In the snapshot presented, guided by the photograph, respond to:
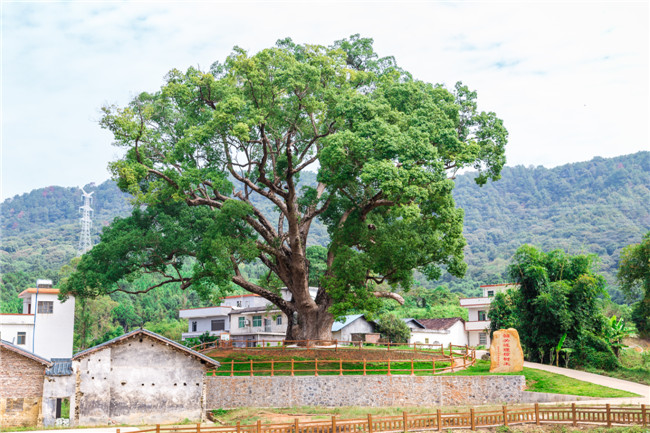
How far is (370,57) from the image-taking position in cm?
3778

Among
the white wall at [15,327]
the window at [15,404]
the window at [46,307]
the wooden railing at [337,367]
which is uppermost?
the window at [46,307]

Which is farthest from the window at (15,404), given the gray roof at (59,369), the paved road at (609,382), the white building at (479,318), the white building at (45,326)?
the white building at (479,318)

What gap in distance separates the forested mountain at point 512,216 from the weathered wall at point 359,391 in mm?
70360

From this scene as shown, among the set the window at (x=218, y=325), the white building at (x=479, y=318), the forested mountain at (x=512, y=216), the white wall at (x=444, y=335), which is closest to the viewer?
the white wall at (x=444, y=335)

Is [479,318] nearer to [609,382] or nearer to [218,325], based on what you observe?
[218,325]

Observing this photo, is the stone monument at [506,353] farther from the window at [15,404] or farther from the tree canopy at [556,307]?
the window at [15,404]

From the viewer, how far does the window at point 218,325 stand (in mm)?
61316

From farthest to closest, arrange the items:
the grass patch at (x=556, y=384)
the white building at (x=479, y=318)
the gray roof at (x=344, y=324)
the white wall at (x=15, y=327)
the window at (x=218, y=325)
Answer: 1. the window at (x=218, y=325)
2. the white building at (x=479, y=318)
3. the gray roof at (x=344, y=324)
4. the white wall at (x=15, y=327)
5. the grass patch at (x=556, y=384)

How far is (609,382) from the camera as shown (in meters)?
30.5

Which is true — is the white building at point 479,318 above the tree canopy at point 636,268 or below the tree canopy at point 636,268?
below

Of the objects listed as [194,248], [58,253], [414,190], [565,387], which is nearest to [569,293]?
[565,387]

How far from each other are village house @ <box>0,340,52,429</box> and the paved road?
22398 millimetres

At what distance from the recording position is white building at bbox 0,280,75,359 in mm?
46000

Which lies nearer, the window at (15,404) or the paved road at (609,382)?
the paved road at (609,382)
